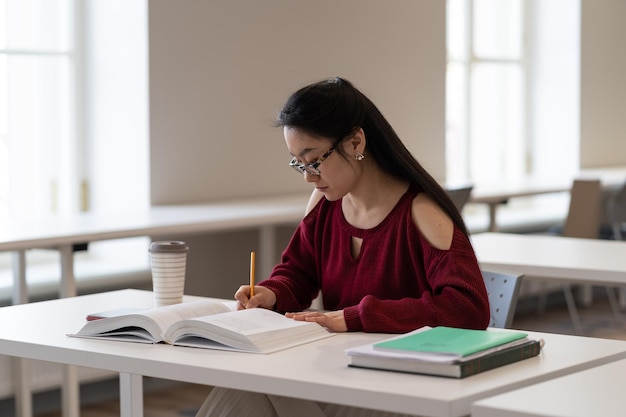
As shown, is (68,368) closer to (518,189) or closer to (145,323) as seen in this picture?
(145,323)

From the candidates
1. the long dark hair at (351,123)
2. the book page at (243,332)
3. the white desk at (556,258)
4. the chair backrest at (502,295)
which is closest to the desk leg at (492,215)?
the white desk at (556,258)

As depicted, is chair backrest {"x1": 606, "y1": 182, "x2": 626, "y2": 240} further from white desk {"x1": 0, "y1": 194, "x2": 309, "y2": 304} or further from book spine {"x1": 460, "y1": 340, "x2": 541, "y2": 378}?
book spine {"x1": 460, "y1": 340, "x2": 541, "y2": 378}

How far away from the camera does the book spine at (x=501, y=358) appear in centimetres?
176

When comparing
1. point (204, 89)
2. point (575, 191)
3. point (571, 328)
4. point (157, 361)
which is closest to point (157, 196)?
point (204, 89)

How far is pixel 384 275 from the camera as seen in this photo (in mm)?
2283

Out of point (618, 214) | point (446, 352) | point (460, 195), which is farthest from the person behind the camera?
point (618, 214)

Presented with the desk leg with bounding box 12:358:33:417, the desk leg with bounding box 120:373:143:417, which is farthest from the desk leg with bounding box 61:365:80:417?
the desk leg with bounding box 120:373:143:417

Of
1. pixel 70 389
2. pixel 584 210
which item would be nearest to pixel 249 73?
pixel 584 210

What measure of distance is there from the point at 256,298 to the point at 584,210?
3137mm

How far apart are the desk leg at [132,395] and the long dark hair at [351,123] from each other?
1.91 feet

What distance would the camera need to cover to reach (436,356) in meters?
1.76

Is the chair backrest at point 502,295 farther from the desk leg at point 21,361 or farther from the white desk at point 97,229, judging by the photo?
the desk leg at point 21,361

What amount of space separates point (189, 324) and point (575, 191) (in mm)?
3469

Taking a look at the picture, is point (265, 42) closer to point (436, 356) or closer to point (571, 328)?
point (571, 328)
